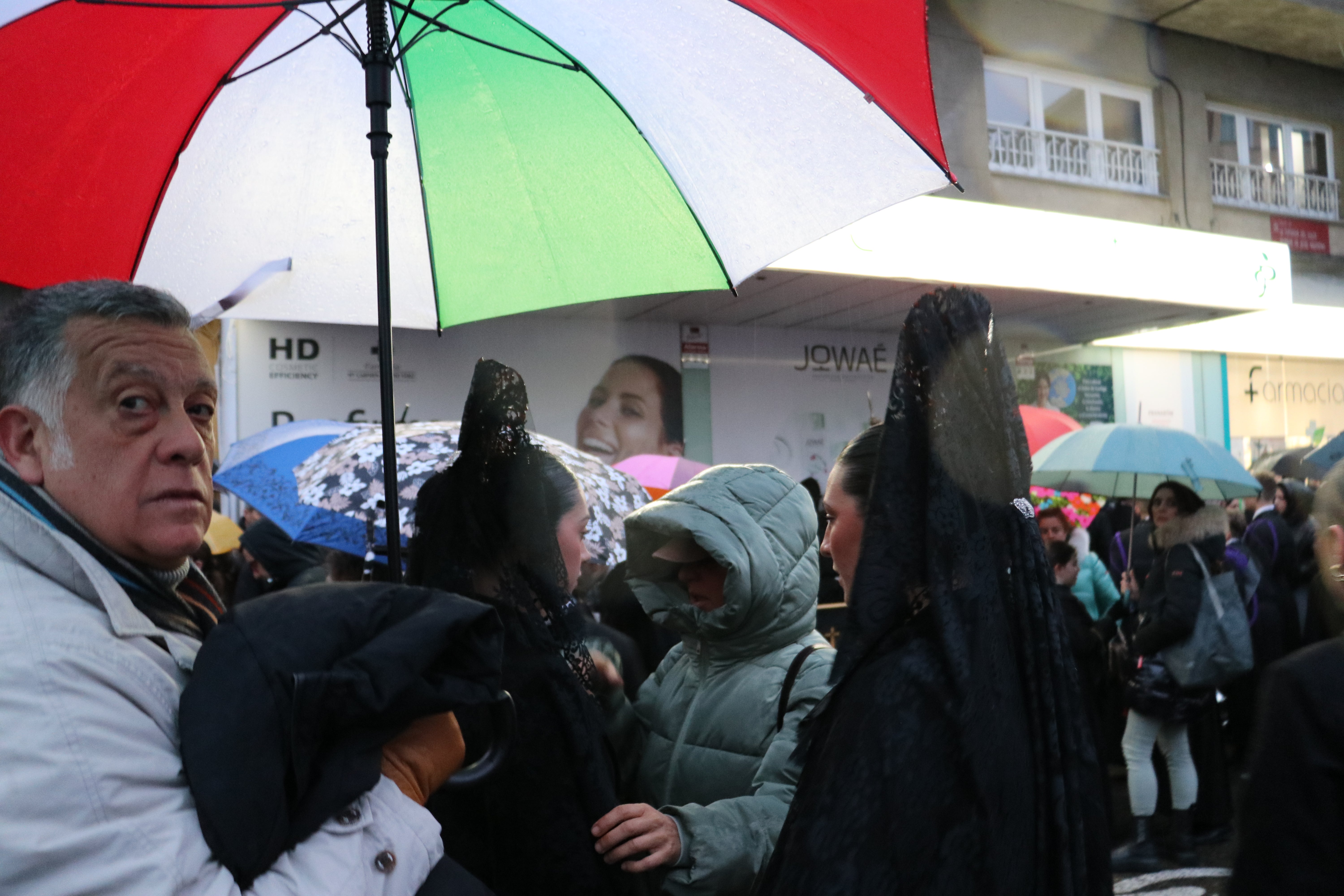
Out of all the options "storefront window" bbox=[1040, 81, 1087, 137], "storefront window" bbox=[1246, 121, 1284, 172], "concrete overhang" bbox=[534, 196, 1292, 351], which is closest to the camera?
"concrete overhang" bbox=[534, 196, 1292, 351]

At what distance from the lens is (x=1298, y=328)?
17703 millimetres

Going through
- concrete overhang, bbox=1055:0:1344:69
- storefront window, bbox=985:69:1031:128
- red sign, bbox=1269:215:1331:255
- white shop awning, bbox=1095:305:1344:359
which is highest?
concrete overhang, bbox=1055:0:1344:69

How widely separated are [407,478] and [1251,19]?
16933 millimetres

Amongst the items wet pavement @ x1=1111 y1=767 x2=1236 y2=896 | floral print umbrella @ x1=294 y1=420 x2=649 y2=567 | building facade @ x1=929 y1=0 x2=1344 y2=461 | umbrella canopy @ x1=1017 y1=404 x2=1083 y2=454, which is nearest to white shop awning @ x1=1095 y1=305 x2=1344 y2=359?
building facade @ x1=929 y1=0 x2=1344 y2=461

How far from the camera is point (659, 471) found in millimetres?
6816

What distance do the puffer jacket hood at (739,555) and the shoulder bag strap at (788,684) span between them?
0.39 feet

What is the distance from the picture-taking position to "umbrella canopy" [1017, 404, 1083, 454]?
8.55m

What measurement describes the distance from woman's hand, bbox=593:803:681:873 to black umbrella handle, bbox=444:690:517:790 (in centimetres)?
51

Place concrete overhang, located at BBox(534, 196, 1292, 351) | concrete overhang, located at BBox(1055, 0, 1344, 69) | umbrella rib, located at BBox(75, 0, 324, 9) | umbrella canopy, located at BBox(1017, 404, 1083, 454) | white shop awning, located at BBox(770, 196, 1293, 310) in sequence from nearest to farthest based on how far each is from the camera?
umbrella rib, located at BBox(75, 0, 324, 9) → umbrella canopy, located at BBox(1017, 404, 1083, 454) → white shop awning, located at BBox(770, 196, 1293, 310) → concrete overhang, located at BBox(534, 196, 1292, 351) → concrete overhang, located at BBox(1055, 0, 1344, 69)

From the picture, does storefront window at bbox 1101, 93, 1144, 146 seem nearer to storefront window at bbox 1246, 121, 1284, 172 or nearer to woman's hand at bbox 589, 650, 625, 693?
storefront window at bbox 1246, 121, 1284, 172

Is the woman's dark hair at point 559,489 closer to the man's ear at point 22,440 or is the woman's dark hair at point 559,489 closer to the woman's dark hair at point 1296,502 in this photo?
the man's ear at point 22,440

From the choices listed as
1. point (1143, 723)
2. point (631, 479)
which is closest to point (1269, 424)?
point (1143, 723)

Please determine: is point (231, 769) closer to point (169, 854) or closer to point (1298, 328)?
point (169, 854)

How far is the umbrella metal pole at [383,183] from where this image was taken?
6.90 feet
